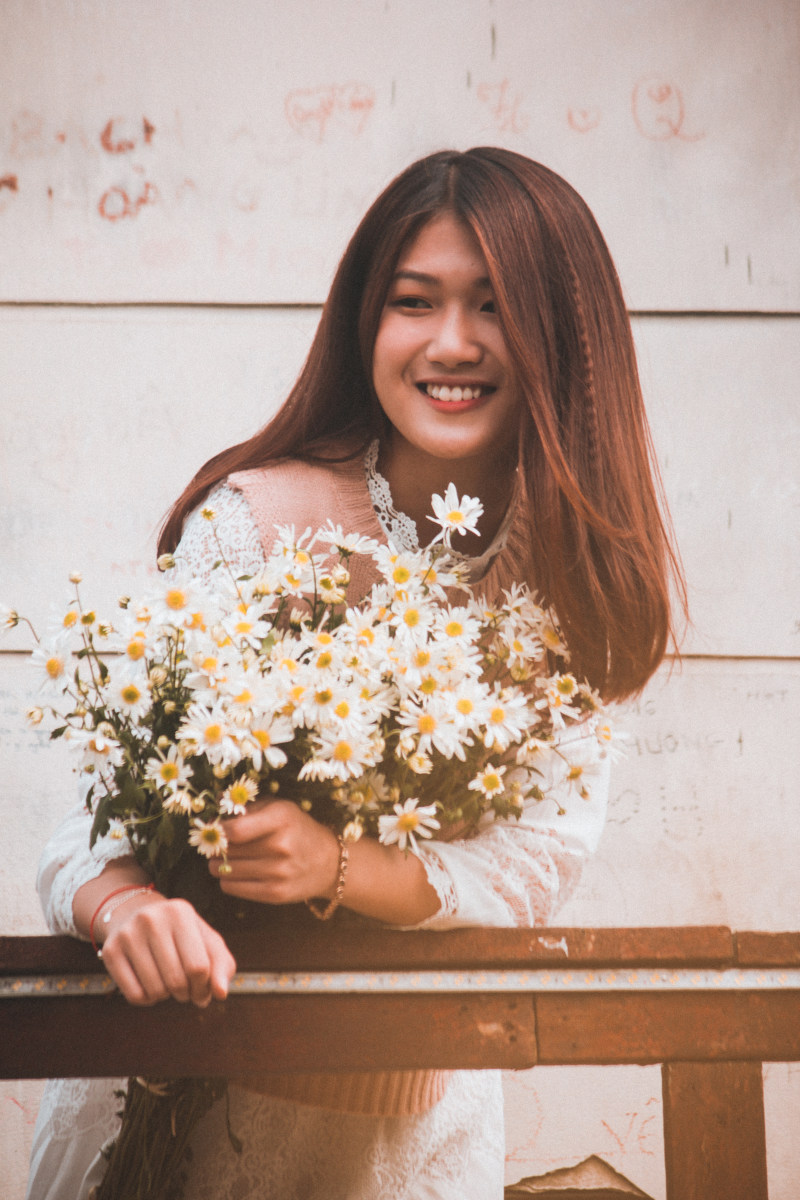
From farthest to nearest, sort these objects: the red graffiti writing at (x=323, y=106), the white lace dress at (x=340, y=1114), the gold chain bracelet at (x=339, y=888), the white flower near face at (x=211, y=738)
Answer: the red graffiti writing at (x=323, y=106)
the white lace dress at (x=340, y=1114)
the gold chain bracelet at (x=339, y=888)
the white flower near face at (x=211, y=738)

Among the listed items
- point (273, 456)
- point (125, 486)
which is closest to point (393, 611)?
point (273, 456)

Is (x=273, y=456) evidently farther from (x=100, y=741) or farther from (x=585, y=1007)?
(x=585, y=1007)

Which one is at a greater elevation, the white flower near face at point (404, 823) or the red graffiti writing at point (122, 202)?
the red graffiti writing at point (122, 202)

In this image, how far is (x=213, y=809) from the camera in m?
0.78

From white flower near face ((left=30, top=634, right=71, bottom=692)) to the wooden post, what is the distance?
0.62 metres

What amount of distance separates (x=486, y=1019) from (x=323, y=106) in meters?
2.04

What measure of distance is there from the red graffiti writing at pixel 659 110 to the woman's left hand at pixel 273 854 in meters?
1.97

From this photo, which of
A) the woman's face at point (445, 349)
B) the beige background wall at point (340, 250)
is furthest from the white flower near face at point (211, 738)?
the beige background wall at point (340, 250)

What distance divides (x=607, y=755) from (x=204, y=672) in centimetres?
48

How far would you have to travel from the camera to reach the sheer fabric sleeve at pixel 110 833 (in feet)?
2.91

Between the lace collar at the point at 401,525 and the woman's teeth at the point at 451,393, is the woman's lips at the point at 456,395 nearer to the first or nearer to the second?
the woman's teeth at the point at 451,393

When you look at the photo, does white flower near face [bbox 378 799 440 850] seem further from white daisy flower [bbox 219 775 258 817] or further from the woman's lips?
the woman's lips

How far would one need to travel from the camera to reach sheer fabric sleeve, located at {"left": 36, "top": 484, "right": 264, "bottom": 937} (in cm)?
89

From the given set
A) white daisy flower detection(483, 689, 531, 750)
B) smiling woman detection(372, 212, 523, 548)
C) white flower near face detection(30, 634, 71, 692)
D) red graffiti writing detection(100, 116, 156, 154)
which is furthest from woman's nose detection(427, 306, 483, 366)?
red graffiti writing detection(100, 116, 156, 154)
